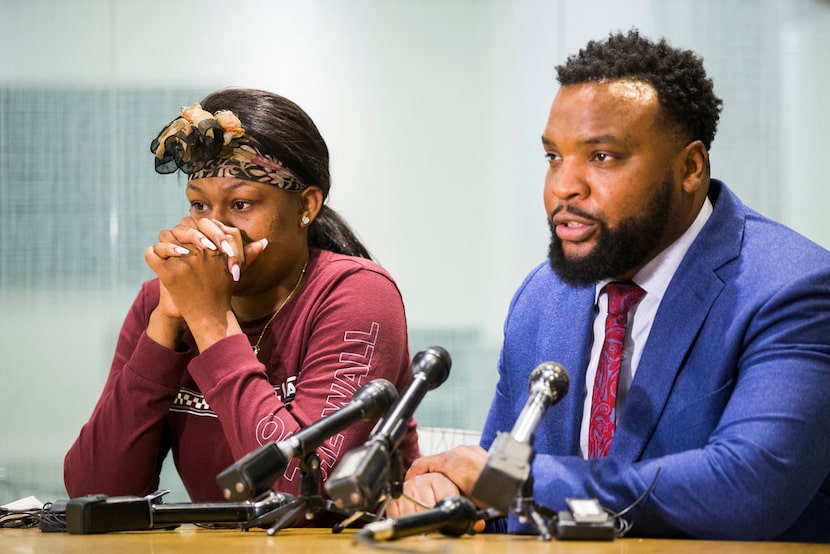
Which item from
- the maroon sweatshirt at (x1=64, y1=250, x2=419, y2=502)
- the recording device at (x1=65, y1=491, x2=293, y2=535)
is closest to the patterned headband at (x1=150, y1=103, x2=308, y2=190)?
the maroon sweatshirt at (x1=64, y1=250, x2=419, y2=502)

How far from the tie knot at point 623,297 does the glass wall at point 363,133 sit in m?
1.91

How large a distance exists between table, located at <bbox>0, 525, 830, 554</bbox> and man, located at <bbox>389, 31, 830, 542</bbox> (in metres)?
0.09

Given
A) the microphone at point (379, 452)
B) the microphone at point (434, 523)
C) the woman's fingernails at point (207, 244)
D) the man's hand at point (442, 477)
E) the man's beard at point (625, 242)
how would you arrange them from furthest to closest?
the woman's fingernails at point (207, 244) → the man's beard at point (625, 242) → the man's hand at point (442, 477) → the microphone at point (434, 523) → the microphone at point (379, 452)

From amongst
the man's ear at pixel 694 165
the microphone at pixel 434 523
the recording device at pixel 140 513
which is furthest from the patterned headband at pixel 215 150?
the microphone at pixel 434 523

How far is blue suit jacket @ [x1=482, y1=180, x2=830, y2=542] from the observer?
5.61 ft

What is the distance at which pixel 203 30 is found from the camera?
13.5 ft

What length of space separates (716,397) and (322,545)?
0.80m

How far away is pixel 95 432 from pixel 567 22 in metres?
2.58

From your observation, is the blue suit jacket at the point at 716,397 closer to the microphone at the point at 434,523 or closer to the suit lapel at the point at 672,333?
the suit lapel at the point at 672,333

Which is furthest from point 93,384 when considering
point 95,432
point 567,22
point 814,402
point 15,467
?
point 814,402

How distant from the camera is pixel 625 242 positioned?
204 cm

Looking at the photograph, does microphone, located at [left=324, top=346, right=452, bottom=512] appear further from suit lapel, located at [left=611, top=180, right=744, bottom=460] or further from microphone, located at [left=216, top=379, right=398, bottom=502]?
suit lapel, located at [left=611, top=180, right=744, bottom=460]

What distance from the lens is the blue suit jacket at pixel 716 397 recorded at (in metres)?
1.71

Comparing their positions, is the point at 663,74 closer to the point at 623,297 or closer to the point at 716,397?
the point at 623,297
